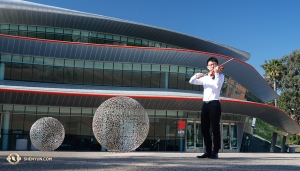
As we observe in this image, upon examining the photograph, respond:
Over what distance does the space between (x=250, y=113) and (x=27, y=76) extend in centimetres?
1794

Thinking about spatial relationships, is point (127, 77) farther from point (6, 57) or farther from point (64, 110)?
point (6, 57)

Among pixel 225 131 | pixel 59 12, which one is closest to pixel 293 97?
pixel 225 131

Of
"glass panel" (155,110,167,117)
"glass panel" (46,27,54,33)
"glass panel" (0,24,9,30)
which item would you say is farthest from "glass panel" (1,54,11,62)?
"glass panel" (155,110,167,117)

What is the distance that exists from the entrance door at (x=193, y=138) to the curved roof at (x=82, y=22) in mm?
10083

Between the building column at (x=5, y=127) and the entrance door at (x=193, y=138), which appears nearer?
the building column at (x=5, y=127)

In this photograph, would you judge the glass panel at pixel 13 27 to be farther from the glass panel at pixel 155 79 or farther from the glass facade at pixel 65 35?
the glass panel at pixel 155 79

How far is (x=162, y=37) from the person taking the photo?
34.0 metres

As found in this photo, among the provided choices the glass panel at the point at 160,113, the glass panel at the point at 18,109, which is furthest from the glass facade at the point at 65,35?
the glass panel at the point at 160,113

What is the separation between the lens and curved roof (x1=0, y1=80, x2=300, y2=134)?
2283 centimetres

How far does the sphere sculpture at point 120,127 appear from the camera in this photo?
11484mm

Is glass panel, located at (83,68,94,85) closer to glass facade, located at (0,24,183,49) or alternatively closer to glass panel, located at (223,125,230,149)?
glass facade, located at (0,24,183,49)

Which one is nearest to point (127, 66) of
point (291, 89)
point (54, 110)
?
point (54, 110)

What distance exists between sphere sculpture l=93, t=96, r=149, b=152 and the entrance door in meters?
15.9

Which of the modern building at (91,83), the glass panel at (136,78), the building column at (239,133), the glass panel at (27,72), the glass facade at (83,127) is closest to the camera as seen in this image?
the modern building at (91,83)
